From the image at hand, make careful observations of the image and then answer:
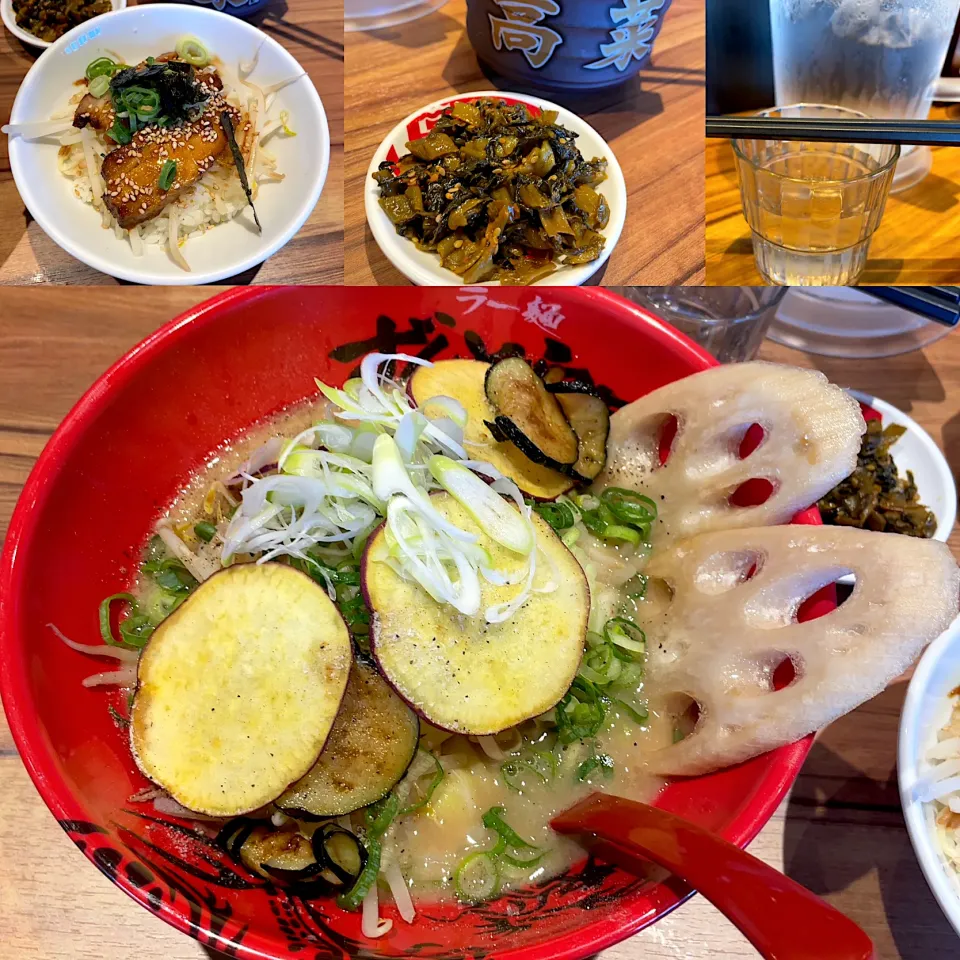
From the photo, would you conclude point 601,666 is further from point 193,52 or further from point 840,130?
point 193,52

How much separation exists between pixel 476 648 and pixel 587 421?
293 mm

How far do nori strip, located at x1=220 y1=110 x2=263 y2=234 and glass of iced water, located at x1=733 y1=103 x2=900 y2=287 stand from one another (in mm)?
499

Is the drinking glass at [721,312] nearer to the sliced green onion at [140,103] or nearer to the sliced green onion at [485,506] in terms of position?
the sliced green onion at [485,506]

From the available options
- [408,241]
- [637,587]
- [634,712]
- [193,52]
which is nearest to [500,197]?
[408,241]

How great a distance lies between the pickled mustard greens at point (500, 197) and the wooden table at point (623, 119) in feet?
0.10

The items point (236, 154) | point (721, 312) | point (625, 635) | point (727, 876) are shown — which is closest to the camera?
point (727, 876)

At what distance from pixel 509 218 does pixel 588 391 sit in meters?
0.23

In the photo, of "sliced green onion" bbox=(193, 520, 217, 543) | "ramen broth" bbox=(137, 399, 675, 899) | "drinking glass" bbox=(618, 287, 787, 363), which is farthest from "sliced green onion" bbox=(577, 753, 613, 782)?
"drinking glass" bbox=(618, 287, 787, 363)

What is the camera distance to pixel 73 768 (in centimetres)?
59

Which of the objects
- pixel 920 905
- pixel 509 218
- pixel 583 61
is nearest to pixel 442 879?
pixel 920 905

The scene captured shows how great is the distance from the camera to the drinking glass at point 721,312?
0.93 metres

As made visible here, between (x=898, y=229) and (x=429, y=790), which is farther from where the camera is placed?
(x=898, y=229)

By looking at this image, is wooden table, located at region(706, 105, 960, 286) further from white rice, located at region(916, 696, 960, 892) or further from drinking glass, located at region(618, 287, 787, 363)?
white rice, located at region(916, 696, 960, 892)

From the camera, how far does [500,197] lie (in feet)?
2.73
